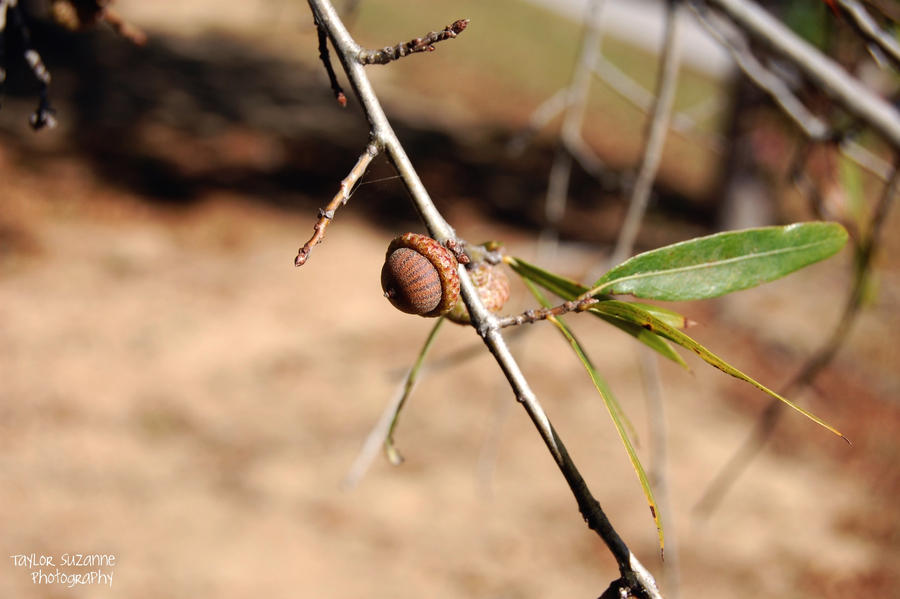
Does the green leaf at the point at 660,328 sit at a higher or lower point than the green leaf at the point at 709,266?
lower

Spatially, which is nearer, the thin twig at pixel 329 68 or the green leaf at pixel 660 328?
the green leaf at pixel 660 328

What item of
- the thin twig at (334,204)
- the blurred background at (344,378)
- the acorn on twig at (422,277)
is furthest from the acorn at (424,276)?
the blurred background at (344,378)

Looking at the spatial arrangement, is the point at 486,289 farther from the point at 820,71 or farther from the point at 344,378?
the point at 344,378

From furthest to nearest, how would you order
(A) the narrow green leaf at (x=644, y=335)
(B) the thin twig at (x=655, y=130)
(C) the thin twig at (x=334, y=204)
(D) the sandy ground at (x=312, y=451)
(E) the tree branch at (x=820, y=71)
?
(D) the sandy ground at (x=312, y=451), (B) the thin twig at (x=655, y=130), (E) the tree branch at (x=820, y=71), (A) the narrow green leaf at (x=644, y=335), (C) the thin twig at (x=334, y=204)

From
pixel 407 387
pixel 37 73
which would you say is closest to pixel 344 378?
pixel 37 73

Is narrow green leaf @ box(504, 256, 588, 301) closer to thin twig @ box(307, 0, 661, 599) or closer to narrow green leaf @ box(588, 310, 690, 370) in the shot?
narrow green leaf @ box(588, 310, 690, 370)

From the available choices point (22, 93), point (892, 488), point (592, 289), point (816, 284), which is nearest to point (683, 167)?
point (816, 284)

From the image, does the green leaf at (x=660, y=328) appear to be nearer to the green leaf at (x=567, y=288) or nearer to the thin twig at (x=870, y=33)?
the green leaf at (x=567, y=288)

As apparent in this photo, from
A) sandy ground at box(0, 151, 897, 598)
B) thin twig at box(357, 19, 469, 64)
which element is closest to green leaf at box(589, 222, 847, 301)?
thin twig at box(357, 19, 469, 64)
